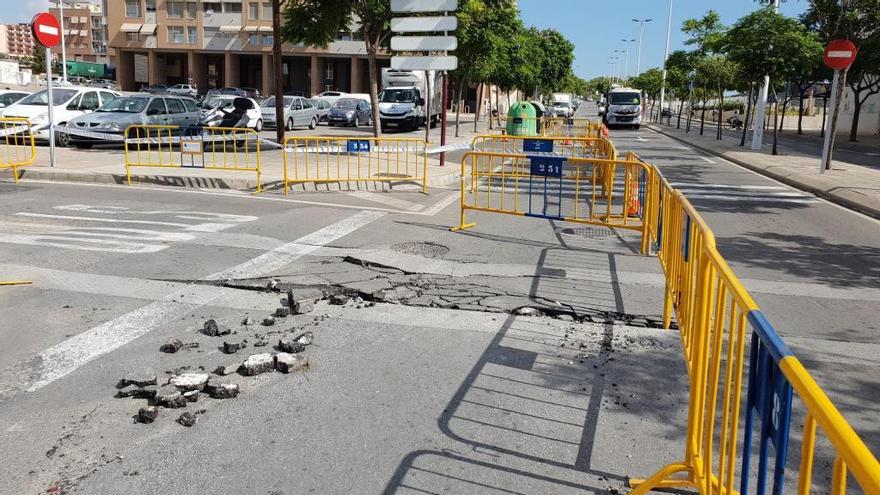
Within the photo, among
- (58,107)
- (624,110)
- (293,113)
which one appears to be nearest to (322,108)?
(293,113)

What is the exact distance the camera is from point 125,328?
5.61m

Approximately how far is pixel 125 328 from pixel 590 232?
661cm

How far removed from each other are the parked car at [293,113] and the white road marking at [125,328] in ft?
83.3

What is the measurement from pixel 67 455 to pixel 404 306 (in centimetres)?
322

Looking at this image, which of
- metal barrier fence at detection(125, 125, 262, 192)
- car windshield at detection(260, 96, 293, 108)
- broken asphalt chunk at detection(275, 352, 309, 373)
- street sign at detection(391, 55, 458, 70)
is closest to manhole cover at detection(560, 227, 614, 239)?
broken asphalt chunk at detection(275, 352, 309, 373)

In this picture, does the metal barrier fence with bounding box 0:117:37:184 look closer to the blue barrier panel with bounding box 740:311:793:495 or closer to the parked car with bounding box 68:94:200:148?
the parked car with bounding box 68:94:200:148

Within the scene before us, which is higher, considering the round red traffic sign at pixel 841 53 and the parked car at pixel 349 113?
the round red traffic sign at pixel 841 53

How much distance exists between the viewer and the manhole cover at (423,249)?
8461 mm

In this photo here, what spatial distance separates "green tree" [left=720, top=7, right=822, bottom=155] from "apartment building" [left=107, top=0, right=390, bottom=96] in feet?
171

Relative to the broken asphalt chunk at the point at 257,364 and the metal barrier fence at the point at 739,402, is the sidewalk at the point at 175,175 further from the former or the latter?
the metal barrier fence at the point at 739,402

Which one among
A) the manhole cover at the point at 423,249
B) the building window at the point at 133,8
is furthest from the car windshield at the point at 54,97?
the building window at the point at 133,8

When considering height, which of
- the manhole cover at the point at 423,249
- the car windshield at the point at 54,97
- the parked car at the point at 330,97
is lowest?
the manhole cover at the point at 423,249

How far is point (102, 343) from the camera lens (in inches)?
208

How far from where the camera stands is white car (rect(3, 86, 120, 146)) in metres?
20.7
